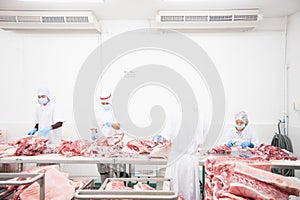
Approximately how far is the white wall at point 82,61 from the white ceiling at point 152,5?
Answer: 54cm

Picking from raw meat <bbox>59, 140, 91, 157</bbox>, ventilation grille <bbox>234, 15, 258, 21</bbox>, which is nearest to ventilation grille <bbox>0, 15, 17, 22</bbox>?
raw meat <bbox>59, 140, 91, 157</bbox>

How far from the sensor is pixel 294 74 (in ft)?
15.0

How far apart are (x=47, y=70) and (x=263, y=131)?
4357mm

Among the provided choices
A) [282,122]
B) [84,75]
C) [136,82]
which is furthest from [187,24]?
[282,122]

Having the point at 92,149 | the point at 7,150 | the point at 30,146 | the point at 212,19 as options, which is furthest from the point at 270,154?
the point at 7,150

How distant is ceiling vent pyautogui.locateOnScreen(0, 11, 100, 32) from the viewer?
14.5 feet

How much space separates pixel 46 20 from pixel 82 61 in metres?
0.97

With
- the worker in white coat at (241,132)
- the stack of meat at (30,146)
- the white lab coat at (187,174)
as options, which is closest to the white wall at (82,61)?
the worker in white coat at (241,132)

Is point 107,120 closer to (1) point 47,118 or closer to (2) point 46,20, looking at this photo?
(1) point 47,118

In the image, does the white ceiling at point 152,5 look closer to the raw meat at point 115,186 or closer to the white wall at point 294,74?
the white wall at point 294,74

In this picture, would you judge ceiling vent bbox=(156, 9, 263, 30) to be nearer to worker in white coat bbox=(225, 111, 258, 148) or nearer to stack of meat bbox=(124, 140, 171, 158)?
worker in white coat bbox=(225, 111, 258, 148)

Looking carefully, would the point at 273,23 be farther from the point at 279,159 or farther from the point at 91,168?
the point at 91,168

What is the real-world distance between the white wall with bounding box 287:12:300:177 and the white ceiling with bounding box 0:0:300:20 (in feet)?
0.91

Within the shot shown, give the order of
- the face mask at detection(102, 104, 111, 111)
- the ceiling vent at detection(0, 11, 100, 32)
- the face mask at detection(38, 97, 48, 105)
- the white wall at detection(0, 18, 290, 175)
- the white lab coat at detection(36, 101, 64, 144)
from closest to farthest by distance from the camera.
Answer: the face mask at detection(38, 97, 48, 105), the white lab coat at detection(36, 101, 64, 144), the ceiling vent at detection(0, 11, 100, 32), the face mask at detection(102, 104, 111, 111), the white wall at detection(0, 18, 290, 175)
